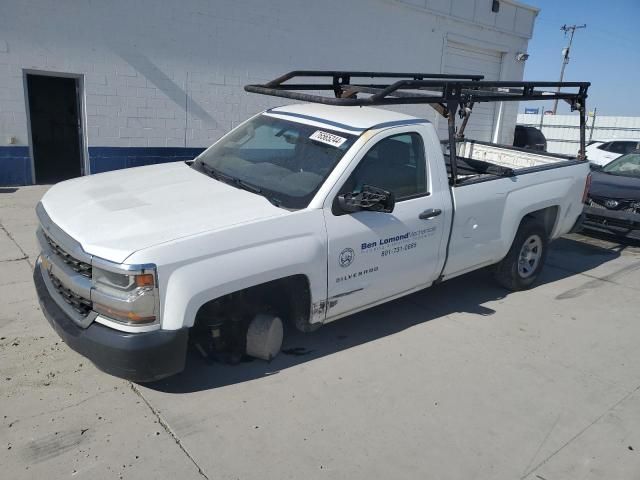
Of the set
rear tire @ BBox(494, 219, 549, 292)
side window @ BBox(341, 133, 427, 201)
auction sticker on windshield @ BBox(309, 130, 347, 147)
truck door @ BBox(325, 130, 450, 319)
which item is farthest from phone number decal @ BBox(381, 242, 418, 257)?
rear tire @ BBox(494, 219, 549, 292)

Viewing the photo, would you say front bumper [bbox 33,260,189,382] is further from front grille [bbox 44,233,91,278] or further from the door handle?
the door handle

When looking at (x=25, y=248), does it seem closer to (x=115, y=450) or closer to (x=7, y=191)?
(x=7, y=191)

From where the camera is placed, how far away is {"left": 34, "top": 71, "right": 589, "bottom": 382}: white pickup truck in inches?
119

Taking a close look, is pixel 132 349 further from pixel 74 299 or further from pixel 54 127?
pixel 54 127

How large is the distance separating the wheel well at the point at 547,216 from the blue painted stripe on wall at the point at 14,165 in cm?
783

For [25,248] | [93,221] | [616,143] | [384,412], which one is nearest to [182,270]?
[93,221]

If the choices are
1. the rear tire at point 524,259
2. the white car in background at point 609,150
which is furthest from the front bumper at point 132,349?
the white car in background at point 609,150

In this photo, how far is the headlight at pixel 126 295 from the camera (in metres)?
2.93

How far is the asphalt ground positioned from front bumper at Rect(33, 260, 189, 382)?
339 millimetres

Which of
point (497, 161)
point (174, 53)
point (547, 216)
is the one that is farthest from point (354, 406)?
point (174, 53)

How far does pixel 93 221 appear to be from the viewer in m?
3.27

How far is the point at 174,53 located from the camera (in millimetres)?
9609

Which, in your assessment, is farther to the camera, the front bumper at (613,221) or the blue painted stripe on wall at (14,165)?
the blue painted stripe on wall at (14,165)

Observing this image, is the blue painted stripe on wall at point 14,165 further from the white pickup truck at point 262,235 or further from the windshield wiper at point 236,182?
the windshield wiper at point 236,182
